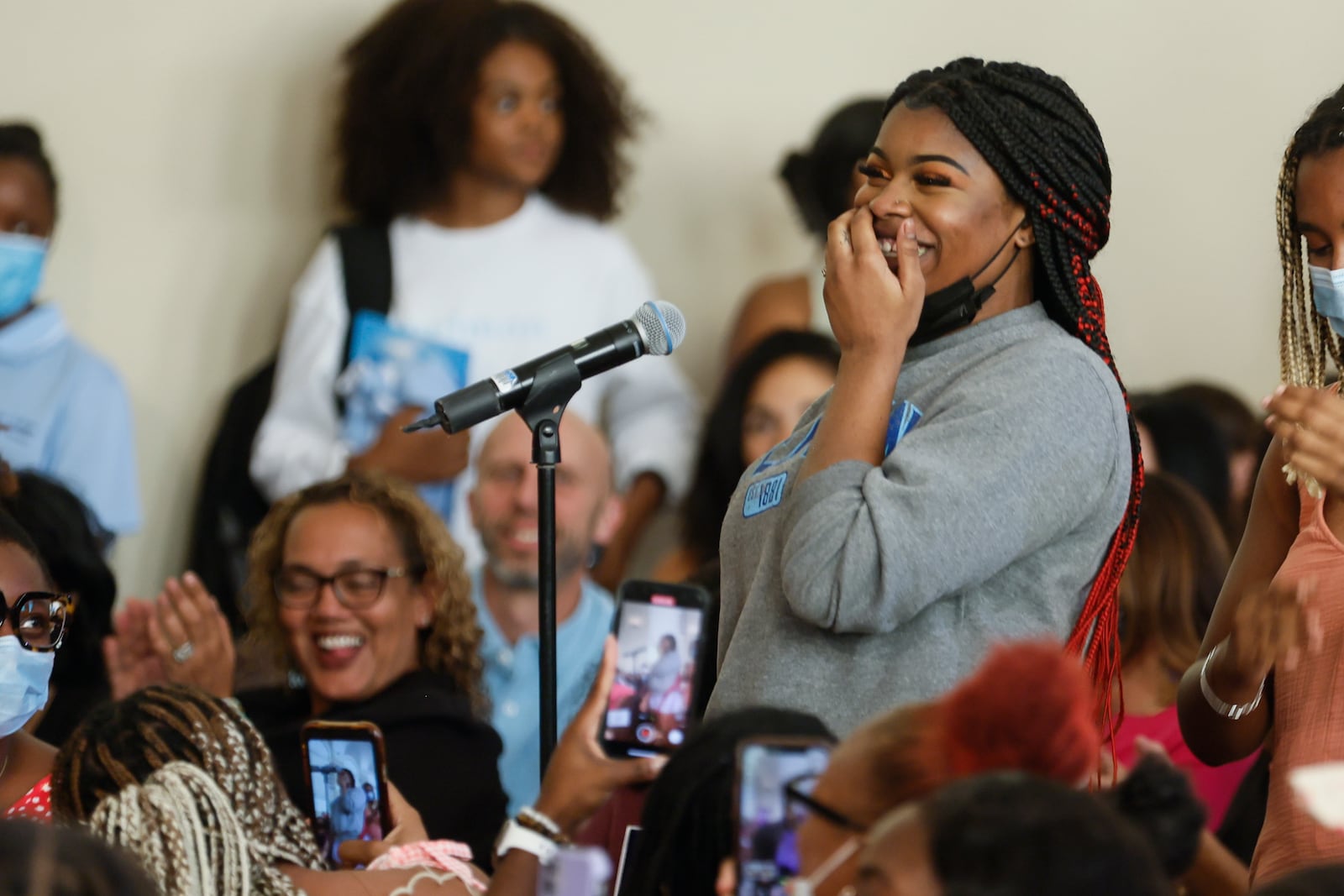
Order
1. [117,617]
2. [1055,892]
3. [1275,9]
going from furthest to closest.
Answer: [1275,9] < [117,617] < [1055,892]

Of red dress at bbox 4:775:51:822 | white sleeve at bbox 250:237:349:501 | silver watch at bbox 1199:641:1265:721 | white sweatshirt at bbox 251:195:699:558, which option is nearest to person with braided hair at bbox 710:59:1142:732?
A: silver watch at bbox 1199:641:1265:721

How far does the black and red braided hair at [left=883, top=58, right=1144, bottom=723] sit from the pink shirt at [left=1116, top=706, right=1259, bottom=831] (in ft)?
2.94

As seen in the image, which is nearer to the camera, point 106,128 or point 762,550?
point 762,550

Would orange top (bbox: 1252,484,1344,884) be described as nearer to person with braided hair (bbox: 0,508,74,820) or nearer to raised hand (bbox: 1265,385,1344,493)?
raised hand (bbox: 1265,385,1344,493)

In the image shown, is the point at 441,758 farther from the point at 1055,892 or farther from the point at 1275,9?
the point at 1275,9

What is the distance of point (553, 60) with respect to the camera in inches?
188

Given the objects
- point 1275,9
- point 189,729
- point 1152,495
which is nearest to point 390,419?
point 1152,495

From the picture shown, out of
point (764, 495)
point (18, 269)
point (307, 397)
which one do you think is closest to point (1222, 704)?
point (764, 495)

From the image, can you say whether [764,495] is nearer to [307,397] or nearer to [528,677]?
[528,677]

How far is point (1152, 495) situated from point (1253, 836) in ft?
2.40

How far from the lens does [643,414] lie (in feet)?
15.9

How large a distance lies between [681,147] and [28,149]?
6.33 ft

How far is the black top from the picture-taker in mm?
3074

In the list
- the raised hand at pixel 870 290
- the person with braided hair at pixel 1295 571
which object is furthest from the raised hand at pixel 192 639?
the person with braided hair at pixel 1295 571
